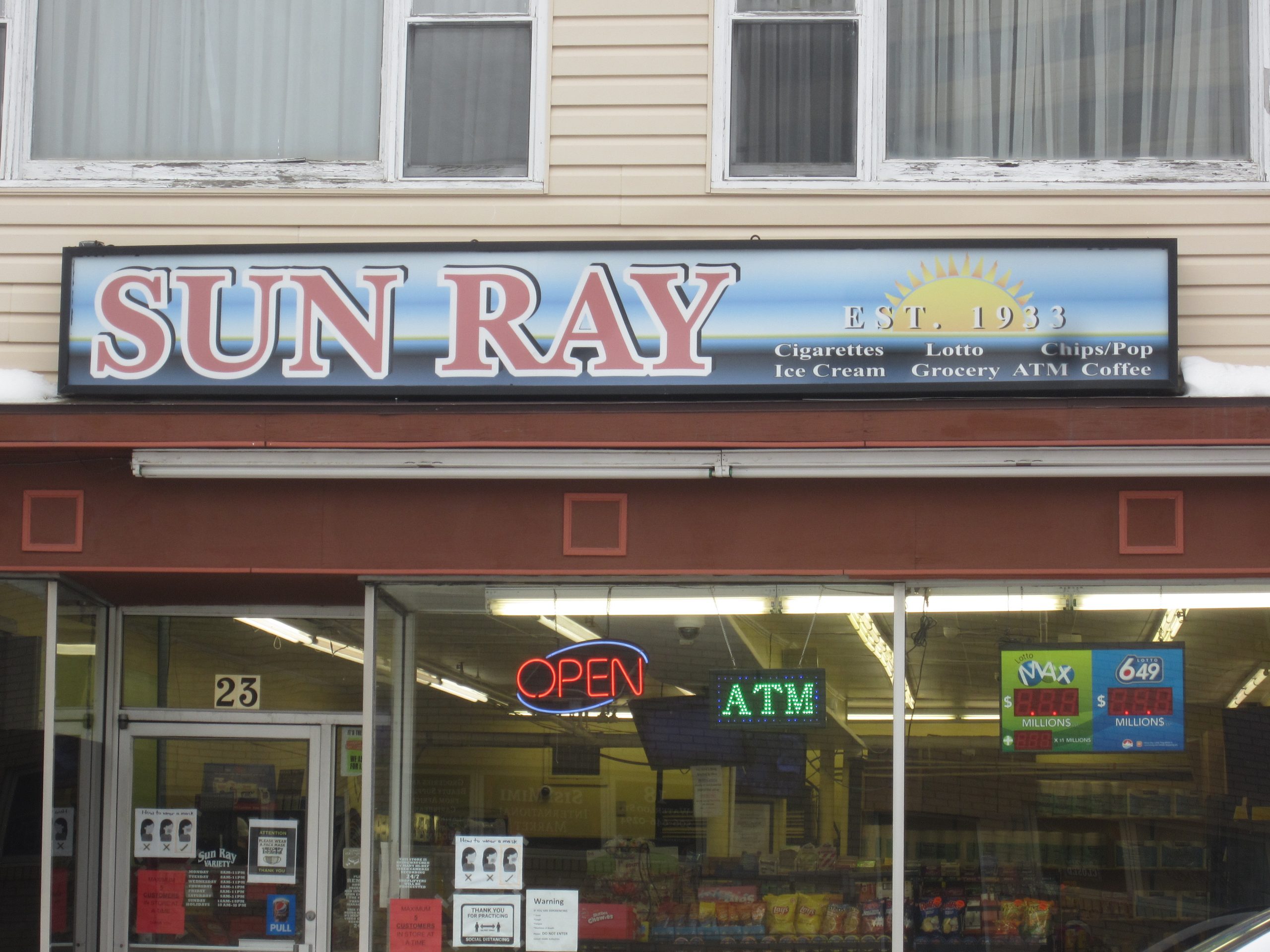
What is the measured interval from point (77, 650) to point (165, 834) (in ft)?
3.88

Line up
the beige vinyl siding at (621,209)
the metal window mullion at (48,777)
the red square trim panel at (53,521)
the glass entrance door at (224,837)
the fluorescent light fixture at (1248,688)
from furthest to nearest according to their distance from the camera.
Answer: the glass entrance door at (224,837), the metal window mullion at (48,777), the red square trim panel at (53,521), the beige vinyl siding at (621,209), the fluorescent light fixture at (1248,688)

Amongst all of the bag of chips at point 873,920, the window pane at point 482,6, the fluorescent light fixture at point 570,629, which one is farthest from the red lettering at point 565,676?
the window pane at point 482,6

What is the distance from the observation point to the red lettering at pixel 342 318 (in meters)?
7.56

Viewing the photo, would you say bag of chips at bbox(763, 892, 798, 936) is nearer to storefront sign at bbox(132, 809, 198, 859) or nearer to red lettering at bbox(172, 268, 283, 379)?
storefront sign at bbox(132, 809, 198, 859)

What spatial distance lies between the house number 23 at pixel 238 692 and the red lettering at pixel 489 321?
2.35 m

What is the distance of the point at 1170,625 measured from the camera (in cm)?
748

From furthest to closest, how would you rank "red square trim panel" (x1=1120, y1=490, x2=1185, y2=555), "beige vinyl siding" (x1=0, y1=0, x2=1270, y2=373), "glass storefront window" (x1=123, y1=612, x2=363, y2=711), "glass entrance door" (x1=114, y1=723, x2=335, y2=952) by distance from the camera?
"glass storefront window" (x1=123, y1=612, x2=363, y2=711) < "glass entrance door" (x1=114, y1=723, x2=335, y2=952) < "beige vinyl siding" (x1=0, y1=0, x2=1270, y2=373) < "red square trim panel" (x1=1120, y1=490, x2=1185, y2=555)

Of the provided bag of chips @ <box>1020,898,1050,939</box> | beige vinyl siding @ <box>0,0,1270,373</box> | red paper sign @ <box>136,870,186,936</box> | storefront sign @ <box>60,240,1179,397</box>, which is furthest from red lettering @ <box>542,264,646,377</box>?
red paper sign @ <box>136,870,186,936</box>

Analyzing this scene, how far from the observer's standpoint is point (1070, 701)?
24.5 ft

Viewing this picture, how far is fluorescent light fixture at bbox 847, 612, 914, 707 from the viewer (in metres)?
7.51

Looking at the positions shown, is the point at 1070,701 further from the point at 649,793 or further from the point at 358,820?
the point at 358,820

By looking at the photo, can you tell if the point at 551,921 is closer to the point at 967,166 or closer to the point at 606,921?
the point at 606,921

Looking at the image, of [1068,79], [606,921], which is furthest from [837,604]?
[1068,79]

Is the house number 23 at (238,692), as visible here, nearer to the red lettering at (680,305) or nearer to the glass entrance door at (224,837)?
the glass entrance door at (224,837)
